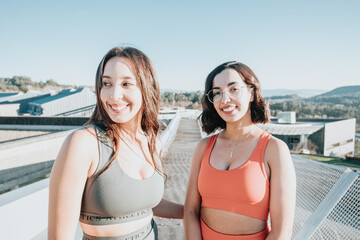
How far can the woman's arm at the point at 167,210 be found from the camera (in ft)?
6.45

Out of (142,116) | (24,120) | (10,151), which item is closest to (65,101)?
(24,120)

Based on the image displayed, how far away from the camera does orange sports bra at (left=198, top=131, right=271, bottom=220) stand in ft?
5.37

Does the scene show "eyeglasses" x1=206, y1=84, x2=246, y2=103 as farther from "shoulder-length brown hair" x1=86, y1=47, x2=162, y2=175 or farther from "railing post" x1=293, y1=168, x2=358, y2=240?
"railing post" x1=293, y1=168, x2=358, y2=240

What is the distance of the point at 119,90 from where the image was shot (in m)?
1.49

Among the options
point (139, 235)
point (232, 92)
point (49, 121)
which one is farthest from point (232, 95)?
point (49, 121)

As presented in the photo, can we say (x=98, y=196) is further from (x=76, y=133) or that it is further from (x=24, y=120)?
(x=24, y=120)

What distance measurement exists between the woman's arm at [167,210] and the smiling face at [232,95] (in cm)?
85

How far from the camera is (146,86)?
162 centimetres

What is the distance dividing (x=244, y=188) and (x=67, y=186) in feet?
3.58

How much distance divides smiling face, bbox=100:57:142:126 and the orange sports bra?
30.3 inches

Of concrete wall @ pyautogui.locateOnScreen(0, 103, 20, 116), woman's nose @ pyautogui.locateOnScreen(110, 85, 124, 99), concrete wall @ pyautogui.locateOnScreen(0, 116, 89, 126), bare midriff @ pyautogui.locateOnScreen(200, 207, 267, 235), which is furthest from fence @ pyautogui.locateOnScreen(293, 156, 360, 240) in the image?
concrete wall @ pyautogui.locateOnScreen(0, 103, 20, 116)

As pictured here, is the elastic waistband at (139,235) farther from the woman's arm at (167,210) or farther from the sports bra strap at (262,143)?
the sports bra strap at (262,143)

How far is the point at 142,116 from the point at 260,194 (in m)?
1.03

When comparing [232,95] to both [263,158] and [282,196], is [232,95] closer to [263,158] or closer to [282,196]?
[263,158]
